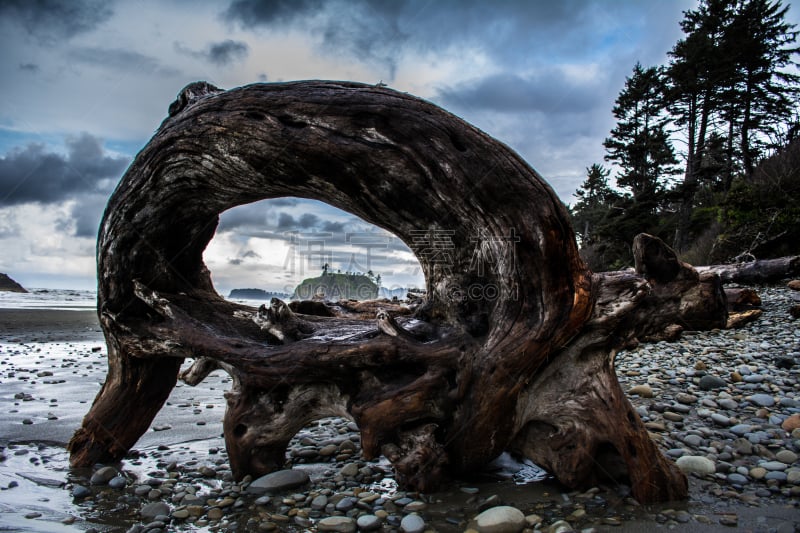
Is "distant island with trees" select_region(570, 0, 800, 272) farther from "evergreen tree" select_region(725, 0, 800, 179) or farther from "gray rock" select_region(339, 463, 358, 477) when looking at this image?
"gray rock" select_region(339, 463, 358, 477)

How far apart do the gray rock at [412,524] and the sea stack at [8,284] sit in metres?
63.3

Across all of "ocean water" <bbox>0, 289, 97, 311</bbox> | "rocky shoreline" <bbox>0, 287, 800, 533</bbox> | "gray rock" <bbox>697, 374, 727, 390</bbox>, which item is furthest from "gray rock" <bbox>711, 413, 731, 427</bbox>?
"ocean water" <bbox>0, 289, 97, 311</bbox>

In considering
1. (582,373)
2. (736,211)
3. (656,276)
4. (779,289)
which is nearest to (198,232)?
(582,373)

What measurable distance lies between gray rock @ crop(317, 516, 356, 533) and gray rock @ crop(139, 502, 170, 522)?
1.13 m

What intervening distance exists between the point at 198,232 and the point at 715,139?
34610 mm

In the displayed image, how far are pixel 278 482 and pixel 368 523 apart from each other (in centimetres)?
105

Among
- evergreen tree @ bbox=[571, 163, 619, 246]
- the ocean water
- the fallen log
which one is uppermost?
evergreen tree @ bbox=[571, 163, 619, 246]

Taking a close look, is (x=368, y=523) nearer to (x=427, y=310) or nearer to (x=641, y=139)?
(x=427, y=310)

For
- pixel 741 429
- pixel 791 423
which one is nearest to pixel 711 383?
pixel 791 423

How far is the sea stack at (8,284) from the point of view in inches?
2012

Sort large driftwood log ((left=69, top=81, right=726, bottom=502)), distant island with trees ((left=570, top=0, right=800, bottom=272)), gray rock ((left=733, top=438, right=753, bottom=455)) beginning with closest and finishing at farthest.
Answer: large driftwood log ((left=69, top=81, right=726, bottom=502)), gray rock ((left=733, top=438, right=753, bottom=455)), distant island with trees ((left=570, top=0, right=800, bottom=272))

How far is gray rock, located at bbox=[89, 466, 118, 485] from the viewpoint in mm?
3738

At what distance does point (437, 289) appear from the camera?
385 centimetres

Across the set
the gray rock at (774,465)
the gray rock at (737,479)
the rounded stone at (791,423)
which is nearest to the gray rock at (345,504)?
the gray rock at (737,479)
